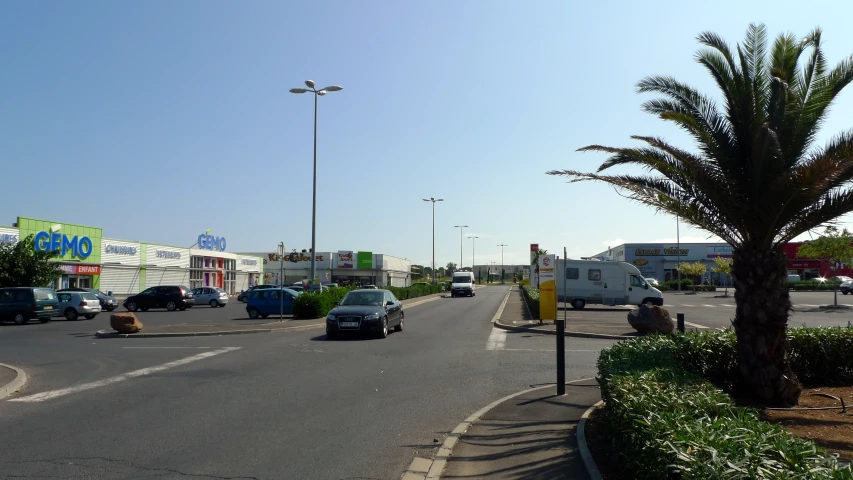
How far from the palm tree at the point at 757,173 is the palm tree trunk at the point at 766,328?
0.01m

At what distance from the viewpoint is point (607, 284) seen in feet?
111

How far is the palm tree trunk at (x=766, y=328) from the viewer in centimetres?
816

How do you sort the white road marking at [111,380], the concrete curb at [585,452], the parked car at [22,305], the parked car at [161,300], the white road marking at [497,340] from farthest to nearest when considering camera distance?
the parked car at [161,300] → the parked car at [22,305] → the white road marking at [497,340] → the white road marking at [111,380] → the concrete curb at [585,452]

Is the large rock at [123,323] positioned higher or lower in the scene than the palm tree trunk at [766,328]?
lower

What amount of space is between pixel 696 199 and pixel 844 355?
3.71m

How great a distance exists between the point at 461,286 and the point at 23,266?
33.6 m

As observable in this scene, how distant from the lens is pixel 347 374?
1211 cm

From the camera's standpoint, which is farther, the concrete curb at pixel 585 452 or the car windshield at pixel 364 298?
the car windshield at pixel 364 298

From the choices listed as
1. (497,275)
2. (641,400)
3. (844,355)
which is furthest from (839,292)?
(497,275)

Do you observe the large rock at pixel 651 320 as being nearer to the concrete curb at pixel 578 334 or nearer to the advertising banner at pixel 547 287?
the concrete curb at pixel 578 334

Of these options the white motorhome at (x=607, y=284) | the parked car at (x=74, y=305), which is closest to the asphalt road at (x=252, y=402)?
the parked car at (x=74, y=305)

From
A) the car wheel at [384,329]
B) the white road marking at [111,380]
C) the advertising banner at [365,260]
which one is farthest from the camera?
the advertising banner at [365,260]

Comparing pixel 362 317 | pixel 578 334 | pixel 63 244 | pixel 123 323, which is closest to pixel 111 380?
pixel 362 317

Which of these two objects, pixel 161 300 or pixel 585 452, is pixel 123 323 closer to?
pixel 585 452
